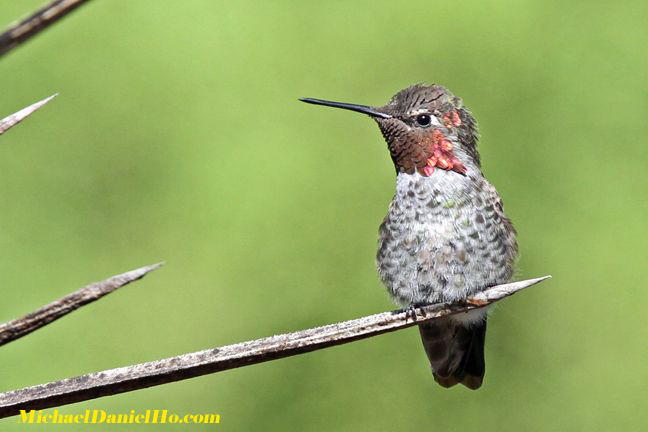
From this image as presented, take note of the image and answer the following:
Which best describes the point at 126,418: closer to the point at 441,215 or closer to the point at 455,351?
the point at 455,351

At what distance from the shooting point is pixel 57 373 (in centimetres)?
199

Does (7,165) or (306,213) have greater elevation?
(7,165)

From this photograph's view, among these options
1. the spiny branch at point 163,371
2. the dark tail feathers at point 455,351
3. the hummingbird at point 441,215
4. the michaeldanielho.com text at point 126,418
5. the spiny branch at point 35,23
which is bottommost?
the michaeldanielho.com text at point 126,418

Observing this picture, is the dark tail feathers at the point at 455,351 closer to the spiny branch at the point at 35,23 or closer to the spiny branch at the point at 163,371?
the spiny branch at the point at 163,371

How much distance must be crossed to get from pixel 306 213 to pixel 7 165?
776 millimetres

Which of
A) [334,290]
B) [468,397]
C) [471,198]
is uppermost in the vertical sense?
[471,198]

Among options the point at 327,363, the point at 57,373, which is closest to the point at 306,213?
the point at 327,363

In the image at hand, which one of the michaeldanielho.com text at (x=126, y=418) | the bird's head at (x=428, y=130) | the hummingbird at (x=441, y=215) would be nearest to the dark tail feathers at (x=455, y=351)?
the hummingbird at (x=441, y=215)

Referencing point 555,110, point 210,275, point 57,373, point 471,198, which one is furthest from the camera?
point 555,110

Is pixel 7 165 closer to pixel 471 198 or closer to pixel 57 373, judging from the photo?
pixel 57 373

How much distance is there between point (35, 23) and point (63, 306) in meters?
0.15

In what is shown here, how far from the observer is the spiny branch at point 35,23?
0.33 metres

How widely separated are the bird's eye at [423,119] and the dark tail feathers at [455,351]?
1.11 ft

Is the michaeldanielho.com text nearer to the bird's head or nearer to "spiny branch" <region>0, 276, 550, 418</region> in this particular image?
the bird's head
